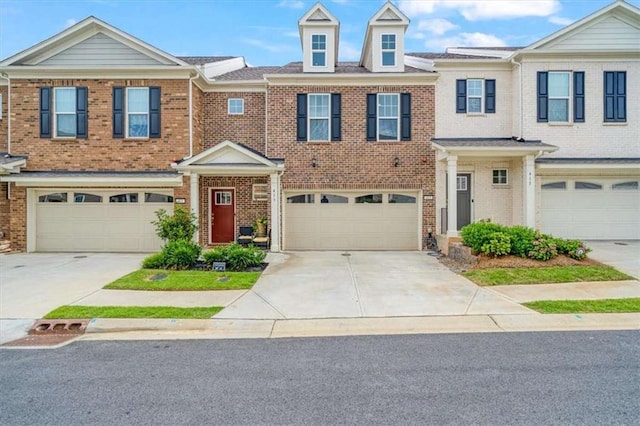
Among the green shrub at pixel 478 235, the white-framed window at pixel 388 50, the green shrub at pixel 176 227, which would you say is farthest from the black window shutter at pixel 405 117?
the green shrub at pixel 176 227

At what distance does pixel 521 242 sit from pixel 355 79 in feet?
26.8

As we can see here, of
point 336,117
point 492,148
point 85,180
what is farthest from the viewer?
point 336,117

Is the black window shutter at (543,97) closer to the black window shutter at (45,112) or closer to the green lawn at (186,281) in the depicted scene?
the green lawn at (186,281)

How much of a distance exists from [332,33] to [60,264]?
12.4 metres

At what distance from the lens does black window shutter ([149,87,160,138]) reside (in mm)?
13992

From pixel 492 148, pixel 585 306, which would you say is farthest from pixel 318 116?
pixel 585 306

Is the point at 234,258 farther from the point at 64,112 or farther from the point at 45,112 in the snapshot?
the point at 45,112

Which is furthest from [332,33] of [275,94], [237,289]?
[237,289]

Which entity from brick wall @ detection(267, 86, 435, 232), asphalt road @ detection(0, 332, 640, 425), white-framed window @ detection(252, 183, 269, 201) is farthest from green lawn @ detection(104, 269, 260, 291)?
brick wall @ detection(267, 86, 435, 232)

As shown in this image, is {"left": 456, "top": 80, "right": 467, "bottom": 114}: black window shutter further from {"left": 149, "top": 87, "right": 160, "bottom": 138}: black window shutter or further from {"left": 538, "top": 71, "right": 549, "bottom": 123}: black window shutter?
{"left": 149, "top": 87, "right": 160, "bottom": 138}: black window shutter

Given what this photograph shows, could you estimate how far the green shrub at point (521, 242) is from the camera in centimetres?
1045

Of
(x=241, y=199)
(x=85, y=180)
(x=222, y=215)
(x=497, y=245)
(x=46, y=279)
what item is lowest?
(x=46, y=279)

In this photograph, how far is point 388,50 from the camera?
14.6 metres

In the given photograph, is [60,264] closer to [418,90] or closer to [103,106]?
[103,106]
